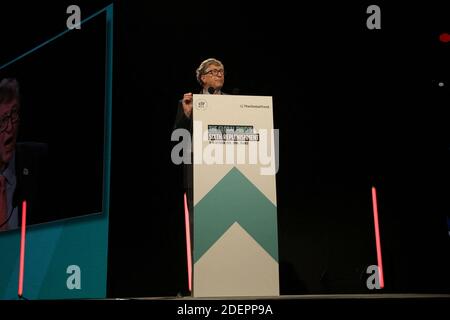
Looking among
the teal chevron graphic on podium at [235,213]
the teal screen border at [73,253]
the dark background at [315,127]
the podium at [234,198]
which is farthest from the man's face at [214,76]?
the teal screen border at [73,253]

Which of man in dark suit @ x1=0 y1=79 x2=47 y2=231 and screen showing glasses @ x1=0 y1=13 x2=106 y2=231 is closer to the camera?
screen showing glasses @ x1=0 y1=13 x2=106 y2=231

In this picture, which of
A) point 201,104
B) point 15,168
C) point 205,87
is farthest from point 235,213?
point 15,168

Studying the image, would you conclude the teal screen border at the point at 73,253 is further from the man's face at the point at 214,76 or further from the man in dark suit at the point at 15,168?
the man's face at the point at 214,76

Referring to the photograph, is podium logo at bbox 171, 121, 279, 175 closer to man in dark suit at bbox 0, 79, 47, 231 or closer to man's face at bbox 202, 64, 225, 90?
man's face at bbox 202, 64, 225, 90

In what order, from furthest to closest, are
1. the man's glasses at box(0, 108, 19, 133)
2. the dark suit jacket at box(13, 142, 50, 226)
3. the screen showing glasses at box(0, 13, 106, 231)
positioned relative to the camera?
the man's glasses at box(0, 108, 19, 133), the dark suit jacket at box(13, 142, 50, 226), the screen showing glasses at box(0, 13, 106, 231)

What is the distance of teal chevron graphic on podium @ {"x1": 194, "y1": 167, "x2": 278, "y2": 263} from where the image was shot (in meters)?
2.17

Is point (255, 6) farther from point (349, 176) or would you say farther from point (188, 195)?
point (188, 195)

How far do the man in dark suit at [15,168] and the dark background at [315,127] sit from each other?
2.73 ft

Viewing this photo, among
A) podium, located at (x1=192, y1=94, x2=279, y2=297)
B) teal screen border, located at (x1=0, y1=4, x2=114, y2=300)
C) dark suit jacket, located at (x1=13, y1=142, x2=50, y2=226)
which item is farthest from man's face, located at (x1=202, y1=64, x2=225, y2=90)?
dark suit jacket, located at (x1=13, y1=142, x2=50, y2=226)

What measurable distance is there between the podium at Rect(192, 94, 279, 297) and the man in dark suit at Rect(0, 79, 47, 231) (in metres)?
1.88

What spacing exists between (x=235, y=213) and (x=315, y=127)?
1389mm

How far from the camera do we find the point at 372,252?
335cm

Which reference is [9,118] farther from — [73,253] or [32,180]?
[73,253]
